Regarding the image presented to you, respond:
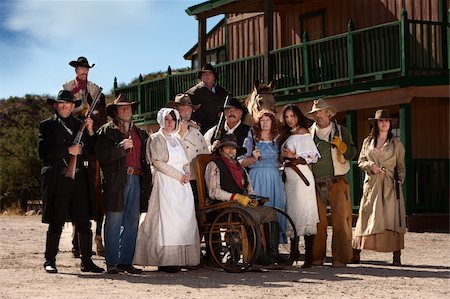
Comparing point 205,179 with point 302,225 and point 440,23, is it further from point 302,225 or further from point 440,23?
point 440,23

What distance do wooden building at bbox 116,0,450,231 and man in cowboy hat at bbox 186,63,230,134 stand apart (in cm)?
544

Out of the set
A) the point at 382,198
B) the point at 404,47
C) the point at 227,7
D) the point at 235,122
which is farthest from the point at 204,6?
the point at 382,198

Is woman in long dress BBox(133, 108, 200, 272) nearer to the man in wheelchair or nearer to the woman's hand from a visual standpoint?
the man in wheelchair

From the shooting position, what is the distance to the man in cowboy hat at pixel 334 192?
36.8 feet

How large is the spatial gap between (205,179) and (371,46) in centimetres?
853

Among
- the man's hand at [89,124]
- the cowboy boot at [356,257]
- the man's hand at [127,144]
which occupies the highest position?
the man's hand at [89,124]

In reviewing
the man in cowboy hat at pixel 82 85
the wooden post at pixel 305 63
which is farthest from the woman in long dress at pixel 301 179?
the wooden post at pixel 305 63

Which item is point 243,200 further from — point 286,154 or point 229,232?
point 286,154

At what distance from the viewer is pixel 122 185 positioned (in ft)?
34.1

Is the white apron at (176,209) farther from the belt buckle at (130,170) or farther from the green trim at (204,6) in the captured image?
the green trim at (204,6)

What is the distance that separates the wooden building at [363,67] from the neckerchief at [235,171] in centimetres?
716

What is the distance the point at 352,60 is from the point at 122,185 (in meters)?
9.37

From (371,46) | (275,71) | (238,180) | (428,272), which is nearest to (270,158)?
(238,180)

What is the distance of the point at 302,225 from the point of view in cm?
1096
